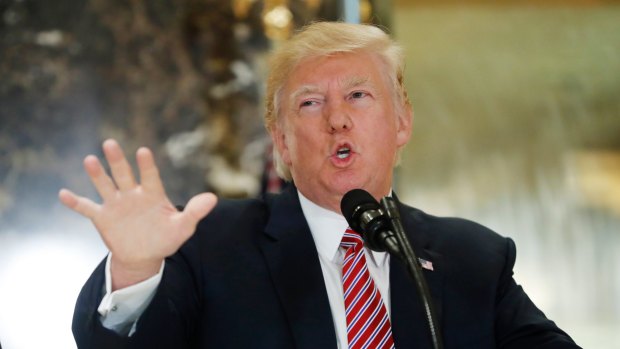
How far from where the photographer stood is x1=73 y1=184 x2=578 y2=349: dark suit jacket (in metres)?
2.09

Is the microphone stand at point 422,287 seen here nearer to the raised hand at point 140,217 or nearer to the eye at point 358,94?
the raised hand at point 140,217

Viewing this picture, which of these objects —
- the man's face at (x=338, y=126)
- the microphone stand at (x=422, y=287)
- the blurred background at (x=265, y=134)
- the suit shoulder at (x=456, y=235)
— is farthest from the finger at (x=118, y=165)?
the blurred background at (x=265, y=134)

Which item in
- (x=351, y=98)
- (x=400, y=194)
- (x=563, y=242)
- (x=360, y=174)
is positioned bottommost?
(x=563, y=242)

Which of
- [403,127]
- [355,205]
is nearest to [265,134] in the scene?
[403,127]

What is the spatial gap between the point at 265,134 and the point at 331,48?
2.95 meters

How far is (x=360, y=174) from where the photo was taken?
2264mm

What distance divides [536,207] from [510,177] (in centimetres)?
23

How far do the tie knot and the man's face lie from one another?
93mm

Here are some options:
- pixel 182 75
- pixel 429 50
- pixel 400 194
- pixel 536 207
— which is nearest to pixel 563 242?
pixel 536 207

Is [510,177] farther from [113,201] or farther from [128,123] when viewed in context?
[113,201]

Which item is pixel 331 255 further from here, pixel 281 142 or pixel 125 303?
→ pixel 125 303

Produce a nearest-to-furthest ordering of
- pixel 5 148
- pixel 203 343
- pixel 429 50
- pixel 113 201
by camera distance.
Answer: pixel 113 201
pixel 203 343
pixel 5 148
pixel 429 50

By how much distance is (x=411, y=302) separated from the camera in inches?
86.7

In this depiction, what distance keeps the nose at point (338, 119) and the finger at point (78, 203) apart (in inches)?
30.8
